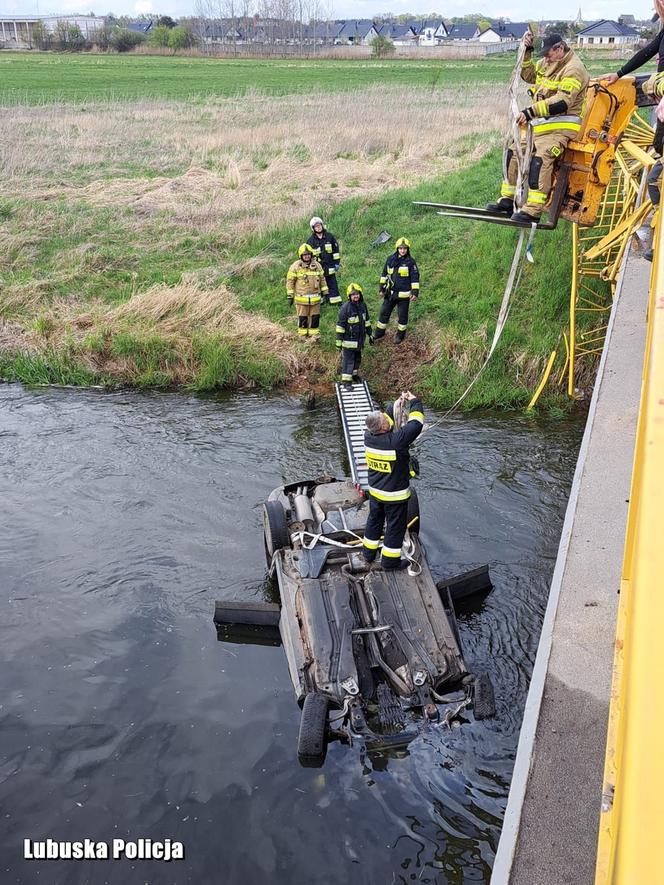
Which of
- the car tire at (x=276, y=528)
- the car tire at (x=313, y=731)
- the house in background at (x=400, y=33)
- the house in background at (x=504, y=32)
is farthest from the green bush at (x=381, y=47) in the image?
the car tire at (x=313, y=731)

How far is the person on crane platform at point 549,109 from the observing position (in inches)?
293

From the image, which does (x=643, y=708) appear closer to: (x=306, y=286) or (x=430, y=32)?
(x=306, y=286)

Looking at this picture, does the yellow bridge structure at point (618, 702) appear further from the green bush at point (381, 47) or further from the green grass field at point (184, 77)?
the green bush at point (381, 47)

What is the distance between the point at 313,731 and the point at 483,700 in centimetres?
144

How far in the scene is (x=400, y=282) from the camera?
1297 cm

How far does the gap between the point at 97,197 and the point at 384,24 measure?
99.2 m

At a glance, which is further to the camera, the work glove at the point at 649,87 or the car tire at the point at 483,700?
the work glove at the point at 649,87

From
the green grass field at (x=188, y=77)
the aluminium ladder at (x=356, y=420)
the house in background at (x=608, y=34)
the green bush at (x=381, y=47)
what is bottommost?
the aluminium ladder at (x=356, y=420)

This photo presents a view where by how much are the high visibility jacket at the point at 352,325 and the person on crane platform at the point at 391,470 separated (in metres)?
4.94

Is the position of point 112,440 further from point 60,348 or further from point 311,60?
point 311,60

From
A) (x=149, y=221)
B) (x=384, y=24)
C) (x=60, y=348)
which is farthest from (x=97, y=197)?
(x=384, y=24)

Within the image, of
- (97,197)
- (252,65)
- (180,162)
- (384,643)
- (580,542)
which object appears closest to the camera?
(580,542)

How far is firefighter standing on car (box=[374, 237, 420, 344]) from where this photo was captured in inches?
506

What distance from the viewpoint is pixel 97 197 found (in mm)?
19594
